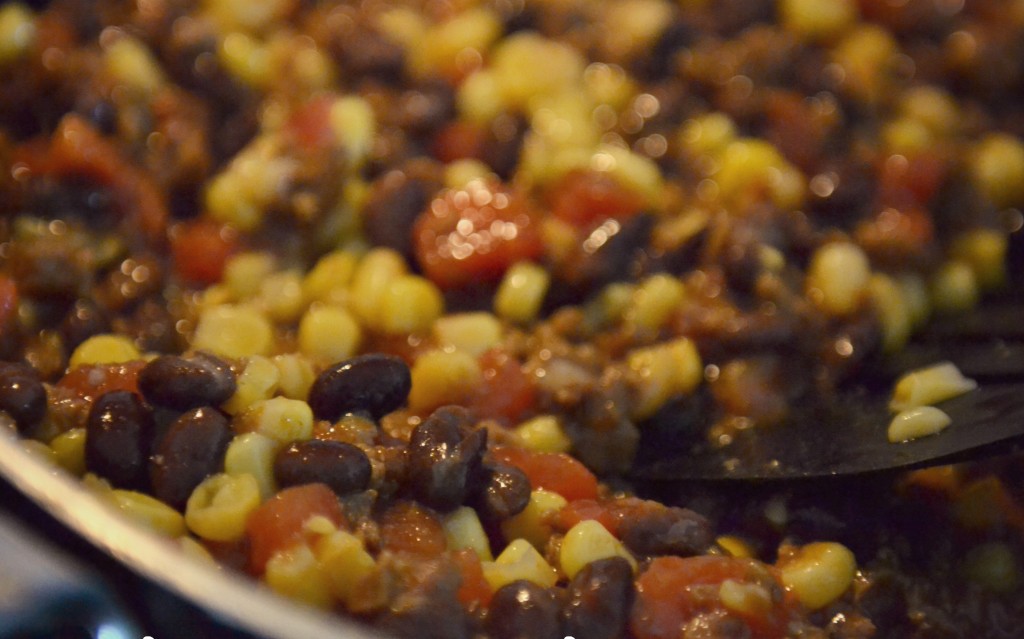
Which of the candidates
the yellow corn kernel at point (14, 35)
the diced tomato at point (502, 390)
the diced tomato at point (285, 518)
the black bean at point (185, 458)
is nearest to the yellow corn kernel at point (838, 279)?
the diced tomato at point (502, 390)

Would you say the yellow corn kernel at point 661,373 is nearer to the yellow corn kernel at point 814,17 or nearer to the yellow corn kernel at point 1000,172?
the yellow corn kernel at point 1000,172

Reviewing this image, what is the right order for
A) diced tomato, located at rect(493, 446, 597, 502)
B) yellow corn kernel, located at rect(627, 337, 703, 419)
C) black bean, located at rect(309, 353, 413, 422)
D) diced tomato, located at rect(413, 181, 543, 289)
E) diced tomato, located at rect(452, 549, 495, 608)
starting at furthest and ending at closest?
1. diced tomato, located at rect(413, 181, 543, 289)
2. yellow corn kernel, located at rect(627, 337, 703, 419)
3. diced tomato, located at rect(493, 446, 597, 502)
4. black bean, located at rect(309, 353, 413, 422)
5. diced tomato, located at rect(452, 549, 495, 608)

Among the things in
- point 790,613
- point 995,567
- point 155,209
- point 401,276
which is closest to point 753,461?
point 790,613

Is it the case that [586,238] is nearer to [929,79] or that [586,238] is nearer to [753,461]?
[753,461]

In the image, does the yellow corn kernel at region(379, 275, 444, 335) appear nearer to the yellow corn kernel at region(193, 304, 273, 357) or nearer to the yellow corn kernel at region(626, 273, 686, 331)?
the yellow corn kernel at region(193, 304, 273, 357)

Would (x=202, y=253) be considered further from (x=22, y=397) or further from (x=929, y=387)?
A: (x=929, y=387)

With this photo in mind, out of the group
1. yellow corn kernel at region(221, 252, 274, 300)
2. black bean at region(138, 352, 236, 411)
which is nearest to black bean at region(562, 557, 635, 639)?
black bean at region(138, 352, 236, 411)

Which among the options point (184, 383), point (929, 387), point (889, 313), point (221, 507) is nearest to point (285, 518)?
point (221, 507)
